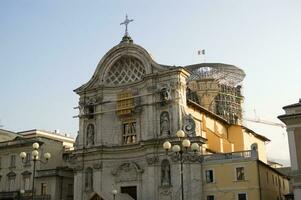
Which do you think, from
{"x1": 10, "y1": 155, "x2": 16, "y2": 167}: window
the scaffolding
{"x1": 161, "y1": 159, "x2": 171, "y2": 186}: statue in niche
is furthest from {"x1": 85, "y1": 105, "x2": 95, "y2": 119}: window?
the scaffolding

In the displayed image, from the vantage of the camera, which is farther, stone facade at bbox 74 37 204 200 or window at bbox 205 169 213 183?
stone facade at bbox 74 37 204 200

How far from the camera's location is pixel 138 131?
46.9 meters

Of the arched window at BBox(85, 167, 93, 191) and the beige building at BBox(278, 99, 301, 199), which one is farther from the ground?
the beige building at BBox(278, 99, 301, 199)

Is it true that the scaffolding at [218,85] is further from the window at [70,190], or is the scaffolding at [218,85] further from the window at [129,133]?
the window at [70,190]

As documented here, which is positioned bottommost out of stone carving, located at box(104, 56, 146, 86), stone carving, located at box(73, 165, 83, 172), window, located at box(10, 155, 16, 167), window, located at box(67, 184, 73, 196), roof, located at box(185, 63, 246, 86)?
window, located at box(67, 184, 73, 196)

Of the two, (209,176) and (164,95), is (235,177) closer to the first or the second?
(209,176)

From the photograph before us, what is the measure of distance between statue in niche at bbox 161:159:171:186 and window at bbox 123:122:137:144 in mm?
5043

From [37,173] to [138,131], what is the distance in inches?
592

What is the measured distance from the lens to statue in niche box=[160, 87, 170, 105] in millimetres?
45125

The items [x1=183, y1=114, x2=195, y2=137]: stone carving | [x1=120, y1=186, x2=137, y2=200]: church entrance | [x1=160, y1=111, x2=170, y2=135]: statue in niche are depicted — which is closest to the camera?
[x1=183, y1=114, x2=195, y2=137]: stone carving

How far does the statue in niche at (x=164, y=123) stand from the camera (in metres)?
44.8

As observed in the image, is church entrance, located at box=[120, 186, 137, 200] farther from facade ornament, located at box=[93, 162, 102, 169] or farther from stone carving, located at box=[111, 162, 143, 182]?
facade ornament, located at box=[93, 162, 102, 169]

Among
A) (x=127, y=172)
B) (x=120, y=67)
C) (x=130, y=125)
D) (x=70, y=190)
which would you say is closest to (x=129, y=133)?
(x=130, y=125)

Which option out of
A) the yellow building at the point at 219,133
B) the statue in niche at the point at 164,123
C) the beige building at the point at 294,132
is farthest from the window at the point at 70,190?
the beige building at the point at 294,132
